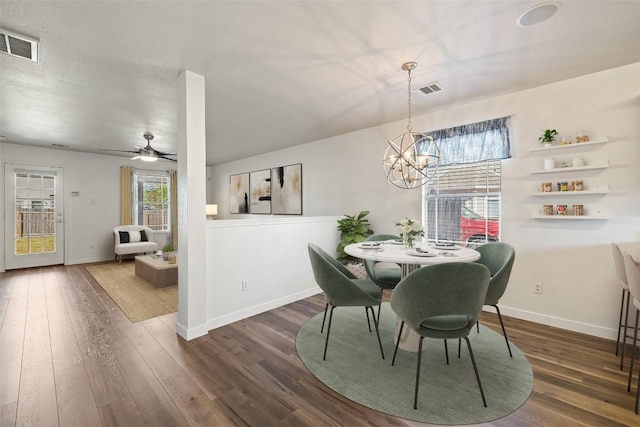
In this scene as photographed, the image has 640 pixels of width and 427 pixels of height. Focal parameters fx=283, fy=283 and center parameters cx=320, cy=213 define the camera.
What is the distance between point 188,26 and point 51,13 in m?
0.85

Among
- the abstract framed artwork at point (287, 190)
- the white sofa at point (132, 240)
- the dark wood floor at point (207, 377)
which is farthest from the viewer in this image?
the white sofa at point (132, 240)

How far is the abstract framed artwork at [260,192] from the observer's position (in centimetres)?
655

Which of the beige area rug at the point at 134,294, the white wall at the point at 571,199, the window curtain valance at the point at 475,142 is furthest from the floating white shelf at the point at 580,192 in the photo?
the beige area rug at the point at 134,294

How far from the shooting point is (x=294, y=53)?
2412mm

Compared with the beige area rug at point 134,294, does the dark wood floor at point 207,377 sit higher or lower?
lower

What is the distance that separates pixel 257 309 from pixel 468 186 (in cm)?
302

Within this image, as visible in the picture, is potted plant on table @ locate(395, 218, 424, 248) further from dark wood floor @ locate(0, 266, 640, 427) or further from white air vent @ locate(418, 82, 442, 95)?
white air vent @ locate(418, 82, 442, 95)

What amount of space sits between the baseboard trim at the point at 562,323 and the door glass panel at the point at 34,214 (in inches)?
327

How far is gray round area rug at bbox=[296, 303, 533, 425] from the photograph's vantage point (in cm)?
173

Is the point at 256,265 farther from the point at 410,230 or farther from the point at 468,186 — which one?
the point at 468,186

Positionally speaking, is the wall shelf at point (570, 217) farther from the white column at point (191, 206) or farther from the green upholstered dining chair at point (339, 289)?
the white column at point (191, 206)

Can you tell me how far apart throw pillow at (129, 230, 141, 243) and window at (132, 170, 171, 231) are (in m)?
0.55

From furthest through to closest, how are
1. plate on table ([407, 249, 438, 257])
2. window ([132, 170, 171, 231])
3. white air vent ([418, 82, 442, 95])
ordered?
1. window ([132, 170, 171, 231])
2. white air vent ([418, 82, 442, 95])
3. plate on table ([407, 249, 438, 257])

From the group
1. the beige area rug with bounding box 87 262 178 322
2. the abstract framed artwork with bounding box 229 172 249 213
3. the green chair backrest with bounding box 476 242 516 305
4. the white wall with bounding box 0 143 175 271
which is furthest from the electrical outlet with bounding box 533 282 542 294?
the white wall with bounding box 0 143 175 271
